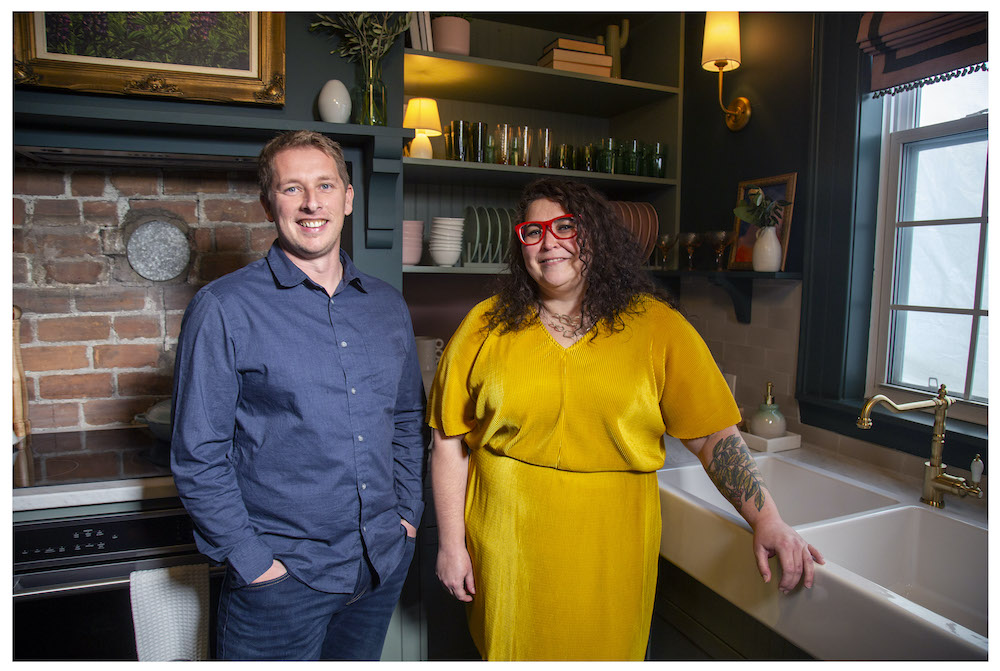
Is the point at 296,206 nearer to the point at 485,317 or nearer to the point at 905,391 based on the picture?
the point at 485,317

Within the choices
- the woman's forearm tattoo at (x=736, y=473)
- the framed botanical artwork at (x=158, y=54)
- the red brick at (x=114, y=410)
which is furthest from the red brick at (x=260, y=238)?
the woman's forearm tattoo at (x=736, y=473)

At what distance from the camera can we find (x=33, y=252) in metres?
1.99

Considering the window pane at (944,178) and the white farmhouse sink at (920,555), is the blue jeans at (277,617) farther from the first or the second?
the window pane at (944,178)

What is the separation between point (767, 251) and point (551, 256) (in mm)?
1119

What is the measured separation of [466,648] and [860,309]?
1.63m

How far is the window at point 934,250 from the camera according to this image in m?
1.77

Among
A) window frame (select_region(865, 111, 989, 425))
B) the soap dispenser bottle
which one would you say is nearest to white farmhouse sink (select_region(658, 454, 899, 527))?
the soap dispenser bottle

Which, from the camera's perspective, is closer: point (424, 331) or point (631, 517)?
point (631, 517)

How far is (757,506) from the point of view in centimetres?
126

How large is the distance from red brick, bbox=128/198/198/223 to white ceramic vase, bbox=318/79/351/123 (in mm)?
606

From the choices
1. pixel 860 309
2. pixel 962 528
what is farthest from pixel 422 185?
pixel 962 528

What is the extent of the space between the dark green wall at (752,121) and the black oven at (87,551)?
6.74 ft

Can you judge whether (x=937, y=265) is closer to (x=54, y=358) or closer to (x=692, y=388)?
(x=692, y=388)

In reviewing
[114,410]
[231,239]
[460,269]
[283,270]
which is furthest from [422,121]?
[114,410]
